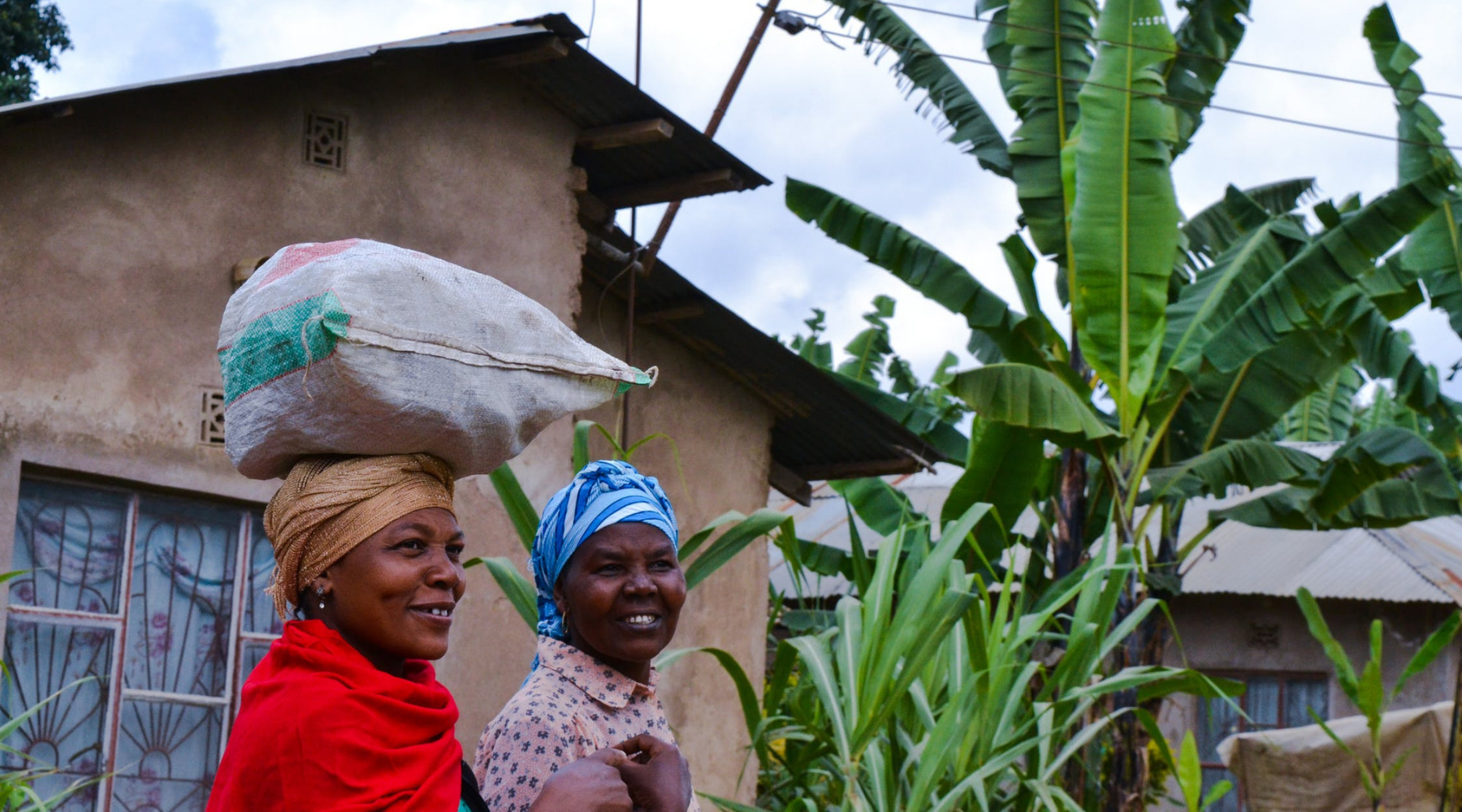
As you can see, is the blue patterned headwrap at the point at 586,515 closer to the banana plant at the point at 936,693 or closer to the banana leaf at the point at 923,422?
the banana plant at the point at 936,693

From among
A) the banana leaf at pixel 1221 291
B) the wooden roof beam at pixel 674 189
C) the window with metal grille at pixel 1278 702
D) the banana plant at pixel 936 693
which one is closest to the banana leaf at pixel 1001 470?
the banana leaf at pixel 1221 291

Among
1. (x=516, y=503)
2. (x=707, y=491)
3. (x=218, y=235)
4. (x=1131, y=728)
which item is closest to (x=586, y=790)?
(x=516, y=503)

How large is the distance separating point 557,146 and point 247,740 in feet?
15.0

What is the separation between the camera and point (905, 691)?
3580mm

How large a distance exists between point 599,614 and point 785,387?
4.76m

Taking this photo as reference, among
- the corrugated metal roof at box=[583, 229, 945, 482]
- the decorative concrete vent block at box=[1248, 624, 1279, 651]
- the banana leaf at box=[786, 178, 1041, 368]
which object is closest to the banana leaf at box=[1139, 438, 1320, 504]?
the banana leaf at box=[786, 178, 1041, 368]

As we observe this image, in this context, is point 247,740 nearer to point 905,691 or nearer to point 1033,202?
point 905,691

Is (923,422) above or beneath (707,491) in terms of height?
above

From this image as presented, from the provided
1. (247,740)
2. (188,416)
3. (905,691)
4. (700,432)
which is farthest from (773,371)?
(247,740)

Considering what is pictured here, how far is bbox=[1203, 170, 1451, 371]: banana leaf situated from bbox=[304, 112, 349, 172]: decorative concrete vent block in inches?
168

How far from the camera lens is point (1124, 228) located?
7.14 metres

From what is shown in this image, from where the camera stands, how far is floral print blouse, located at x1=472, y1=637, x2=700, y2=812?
6.69 ft

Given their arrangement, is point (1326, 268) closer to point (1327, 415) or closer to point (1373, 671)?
point (1373, 671)

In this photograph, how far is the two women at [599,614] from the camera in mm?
2148
